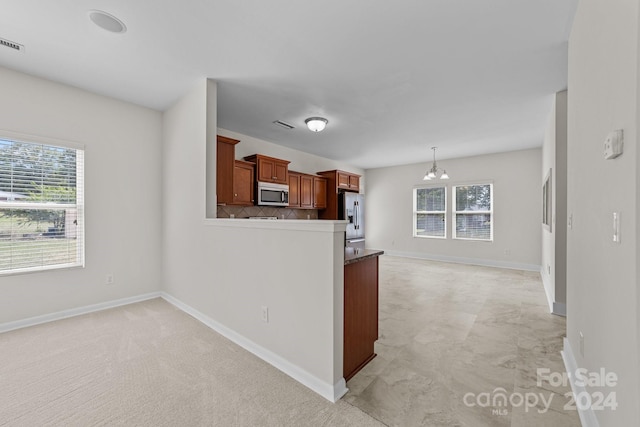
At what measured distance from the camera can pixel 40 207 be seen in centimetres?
301

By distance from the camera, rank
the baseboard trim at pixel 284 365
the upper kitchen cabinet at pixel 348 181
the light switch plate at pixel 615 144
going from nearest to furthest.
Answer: the light switch plate at pixel 615 144 < the baseboard trim at pixel 284 365 < the upper kitchen cabinet at pixel 348 181

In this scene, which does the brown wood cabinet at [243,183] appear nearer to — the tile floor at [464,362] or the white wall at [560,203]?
the tile floor at [464,362]

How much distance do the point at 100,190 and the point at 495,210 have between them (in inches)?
297

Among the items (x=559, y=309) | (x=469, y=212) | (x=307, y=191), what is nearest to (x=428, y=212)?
(x=469, y=212)

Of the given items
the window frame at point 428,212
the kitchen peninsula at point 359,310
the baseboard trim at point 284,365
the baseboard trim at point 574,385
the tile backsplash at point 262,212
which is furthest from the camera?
the window frame at point 428,212

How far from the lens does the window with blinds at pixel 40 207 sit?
9.24ft

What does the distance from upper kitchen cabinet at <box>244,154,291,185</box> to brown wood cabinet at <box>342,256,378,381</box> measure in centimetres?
314

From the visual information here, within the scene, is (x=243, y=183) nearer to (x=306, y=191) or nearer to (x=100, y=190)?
(x=306, y=191)

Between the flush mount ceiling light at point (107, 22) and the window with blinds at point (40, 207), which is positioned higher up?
the flush mount ceiling light at point (107, 22)

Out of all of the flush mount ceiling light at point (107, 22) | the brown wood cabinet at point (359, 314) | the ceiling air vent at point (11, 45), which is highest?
the flush mount ceiling light at point (107, 22)

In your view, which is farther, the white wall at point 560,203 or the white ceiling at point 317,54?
the white wall at point 560,203

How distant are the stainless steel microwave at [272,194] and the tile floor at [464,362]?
2.52m

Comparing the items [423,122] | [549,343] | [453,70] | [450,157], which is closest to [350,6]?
[453,70]

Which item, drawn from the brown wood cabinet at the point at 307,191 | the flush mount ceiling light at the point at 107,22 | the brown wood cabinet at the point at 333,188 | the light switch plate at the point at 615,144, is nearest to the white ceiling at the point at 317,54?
the flush mount ceiling light at the point at 107,22
